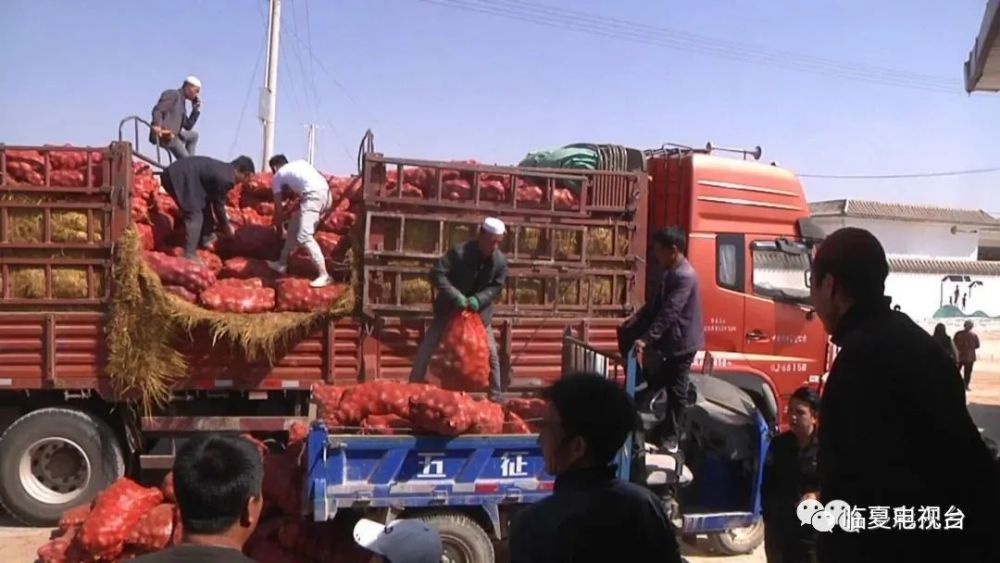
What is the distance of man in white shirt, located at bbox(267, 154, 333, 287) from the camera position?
6884 millimetres

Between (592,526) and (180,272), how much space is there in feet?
18.2

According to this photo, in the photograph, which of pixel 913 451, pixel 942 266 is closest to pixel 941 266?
pixel 942 266

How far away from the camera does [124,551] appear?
472 centimetres

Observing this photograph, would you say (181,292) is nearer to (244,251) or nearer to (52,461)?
(244,251)

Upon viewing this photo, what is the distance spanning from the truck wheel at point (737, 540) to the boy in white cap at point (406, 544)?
470 cm

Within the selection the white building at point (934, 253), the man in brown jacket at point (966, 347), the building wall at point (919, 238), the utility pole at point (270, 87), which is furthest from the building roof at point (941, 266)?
the utility pole at point (270, 87)

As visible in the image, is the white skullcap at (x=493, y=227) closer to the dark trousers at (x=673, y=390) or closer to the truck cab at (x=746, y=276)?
the dark trousers at (x=673, y=390)

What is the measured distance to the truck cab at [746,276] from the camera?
24.6 ft

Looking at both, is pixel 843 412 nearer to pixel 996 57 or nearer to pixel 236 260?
pixel 996 57

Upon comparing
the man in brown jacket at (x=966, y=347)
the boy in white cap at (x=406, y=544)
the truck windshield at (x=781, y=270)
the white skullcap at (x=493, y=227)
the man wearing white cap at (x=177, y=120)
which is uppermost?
the man wearing white cap at (x=177, y=120)

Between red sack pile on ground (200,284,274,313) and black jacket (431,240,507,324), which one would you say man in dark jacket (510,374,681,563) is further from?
red sack pile on ground (200,284,274,313)

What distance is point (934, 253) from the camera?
31.1 m

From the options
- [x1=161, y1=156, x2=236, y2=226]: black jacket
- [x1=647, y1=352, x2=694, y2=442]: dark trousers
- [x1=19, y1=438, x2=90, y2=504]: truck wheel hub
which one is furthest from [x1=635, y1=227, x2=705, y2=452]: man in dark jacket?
[x1=19, y1=438, x2=90, y2=504]: truck wheel hub

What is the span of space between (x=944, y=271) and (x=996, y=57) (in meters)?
25.6
